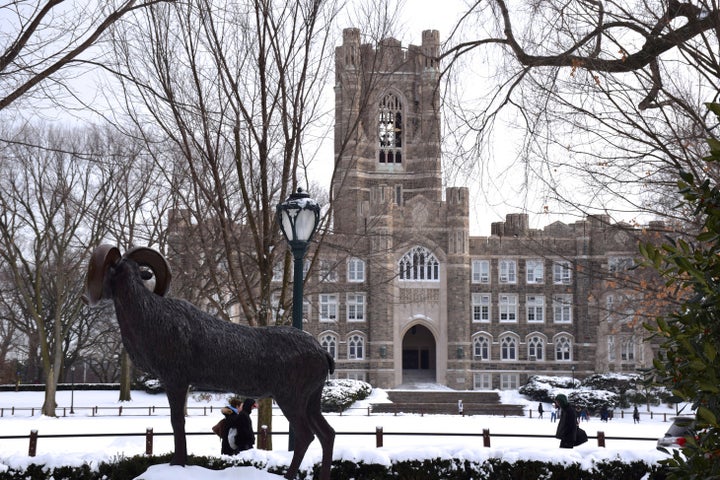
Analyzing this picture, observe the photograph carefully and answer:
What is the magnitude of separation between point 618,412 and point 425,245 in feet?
53.1

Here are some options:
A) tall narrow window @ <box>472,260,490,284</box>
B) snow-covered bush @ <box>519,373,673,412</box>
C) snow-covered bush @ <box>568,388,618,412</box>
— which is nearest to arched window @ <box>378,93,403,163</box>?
tall narrow window @ <box>472,260,490,284</box>

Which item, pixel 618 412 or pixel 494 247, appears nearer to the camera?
pixel 618 412

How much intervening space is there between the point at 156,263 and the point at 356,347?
44821 mm

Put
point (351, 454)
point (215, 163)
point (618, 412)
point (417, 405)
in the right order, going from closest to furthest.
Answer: point (351, 454), point (215, 163), point (618, 412), point (417, 405)

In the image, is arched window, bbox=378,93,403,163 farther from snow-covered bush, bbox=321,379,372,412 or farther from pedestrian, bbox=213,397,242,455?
pedestrian, bbox=213,397,242,455

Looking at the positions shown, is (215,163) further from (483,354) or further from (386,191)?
(483,354)

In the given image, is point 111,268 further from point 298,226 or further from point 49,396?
point 49,396

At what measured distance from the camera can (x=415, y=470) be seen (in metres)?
9.80

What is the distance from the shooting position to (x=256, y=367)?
7.38 m

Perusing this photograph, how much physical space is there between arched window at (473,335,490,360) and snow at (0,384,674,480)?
12.1ft

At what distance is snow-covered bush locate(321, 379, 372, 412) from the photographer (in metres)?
39.3

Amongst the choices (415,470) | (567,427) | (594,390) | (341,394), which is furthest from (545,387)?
(415,470)

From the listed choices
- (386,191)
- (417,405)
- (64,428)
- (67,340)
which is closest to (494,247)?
(386,191)

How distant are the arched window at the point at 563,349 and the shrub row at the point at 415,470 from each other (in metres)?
42.8
